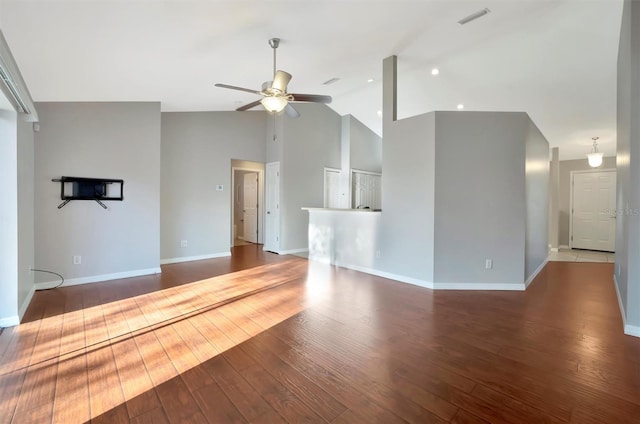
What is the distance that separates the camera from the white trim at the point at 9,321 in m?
2.83

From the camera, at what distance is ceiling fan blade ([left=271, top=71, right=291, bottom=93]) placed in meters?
3.13

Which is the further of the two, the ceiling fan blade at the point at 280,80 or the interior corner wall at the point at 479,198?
the interior corner wall at the point at 479,198

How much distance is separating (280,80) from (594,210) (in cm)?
888

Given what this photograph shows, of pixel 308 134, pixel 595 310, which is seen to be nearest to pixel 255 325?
pixel 595 310

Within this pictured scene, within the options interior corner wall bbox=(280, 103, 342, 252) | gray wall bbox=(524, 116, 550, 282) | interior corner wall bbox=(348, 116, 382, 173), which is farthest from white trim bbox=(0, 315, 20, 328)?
interior corner wall bbox=(348, 116, 382, 173)

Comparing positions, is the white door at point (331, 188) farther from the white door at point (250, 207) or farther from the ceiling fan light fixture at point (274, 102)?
the ceiling fan light fixture at point (274, 102)

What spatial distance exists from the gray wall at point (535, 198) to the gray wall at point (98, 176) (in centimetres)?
561

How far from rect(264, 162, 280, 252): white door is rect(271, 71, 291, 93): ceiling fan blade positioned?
367 centimetres

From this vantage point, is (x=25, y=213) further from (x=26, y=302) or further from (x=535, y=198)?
(x=535, y=198)

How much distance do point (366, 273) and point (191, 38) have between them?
402cm

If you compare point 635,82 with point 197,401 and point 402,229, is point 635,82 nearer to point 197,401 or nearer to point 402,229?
point 402,229

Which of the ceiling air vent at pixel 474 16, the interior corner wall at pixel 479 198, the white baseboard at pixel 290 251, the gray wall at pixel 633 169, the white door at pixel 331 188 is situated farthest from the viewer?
the white door at pixel 331 188

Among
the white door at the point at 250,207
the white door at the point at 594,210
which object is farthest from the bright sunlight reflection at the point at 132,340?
the white door at the point at 594,210

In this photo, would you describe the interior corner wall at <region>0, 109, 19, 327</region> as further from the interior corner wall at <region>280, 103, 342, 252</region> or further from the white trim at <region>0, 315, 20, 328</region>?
the interior corner wall at <region>280, 103, 342, 252</region>
